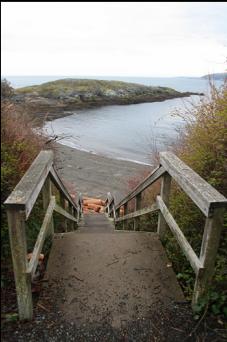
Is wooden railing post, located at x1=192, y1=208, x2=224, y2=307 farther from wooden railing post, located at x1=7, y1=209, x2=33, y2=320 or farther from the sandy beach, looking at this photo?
the sandy beach

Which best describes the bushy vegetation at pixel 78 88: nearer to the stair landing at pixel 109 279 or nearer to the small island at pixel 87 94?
the small island at pixel 87 94

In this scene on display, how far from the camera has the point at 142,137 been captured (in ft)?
87.4

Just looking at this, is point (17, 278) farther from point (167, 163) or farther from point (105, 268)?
point (167, 163)

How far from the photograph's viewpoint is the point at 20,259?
202cm

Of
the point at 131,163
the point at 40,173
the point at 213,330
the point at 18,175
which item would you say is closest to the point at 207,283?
the point at 213,330

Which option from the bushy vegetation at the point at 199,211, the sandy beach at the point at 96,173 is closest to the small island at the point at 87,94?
the sandy beach at the point at 96,173

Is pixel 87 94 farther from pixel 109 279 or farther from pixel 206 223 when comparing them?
pixel 206 223

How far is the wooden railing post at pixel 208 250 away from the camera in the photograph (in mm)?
2088

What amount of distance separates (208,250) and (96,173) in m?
13.2

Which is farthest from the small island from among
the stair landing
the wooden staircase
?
the stair landing

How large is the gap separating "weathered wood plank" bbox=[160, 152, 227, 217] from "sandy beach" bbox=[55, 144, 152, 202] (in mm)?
7995

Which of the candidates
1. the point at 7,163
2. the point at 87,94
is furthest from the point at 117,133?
the point at 87,94

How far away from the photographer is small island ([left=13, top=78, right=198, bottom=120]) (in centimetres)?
4891

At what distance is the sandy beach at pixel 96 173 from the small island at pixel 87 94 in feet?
88.9
